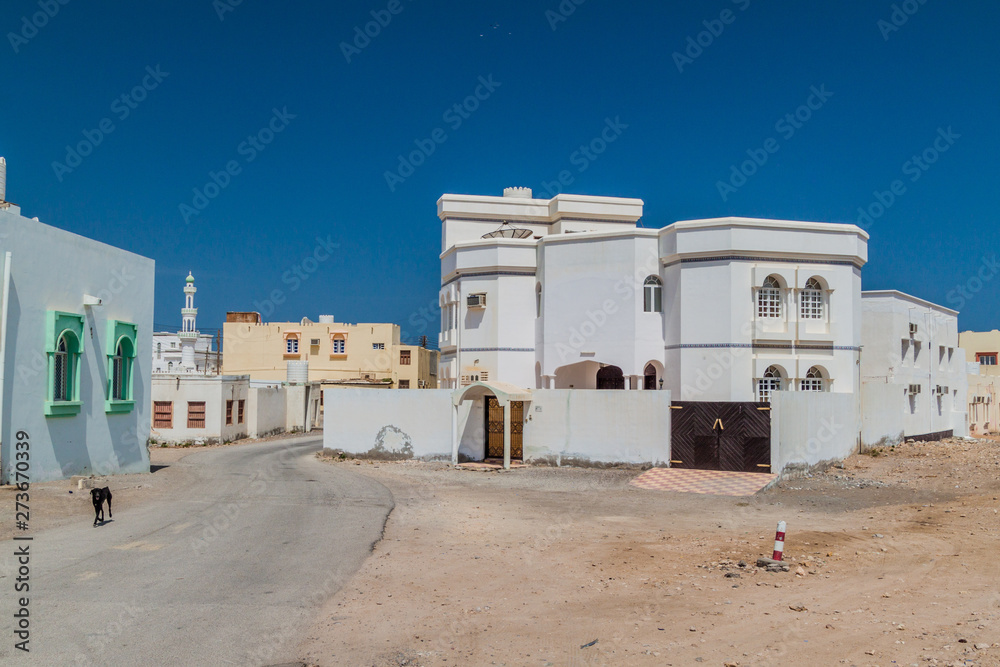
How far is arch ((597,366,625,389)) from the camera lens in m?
29.4

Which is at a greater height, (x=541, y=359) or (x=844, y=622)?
(x=541, y=359)

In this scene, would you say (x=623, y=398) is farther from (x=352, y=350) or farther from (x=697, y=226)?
(x=352, y=350)

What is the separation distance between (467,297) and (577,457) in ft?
33.2

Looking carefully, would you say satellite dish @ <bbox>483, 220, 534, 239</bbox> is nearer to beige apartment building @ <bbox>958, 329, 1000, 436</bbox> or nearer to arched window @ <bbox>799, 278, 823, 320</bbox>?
arched window @ <bbox>799, 278, 823, 320</bbox>

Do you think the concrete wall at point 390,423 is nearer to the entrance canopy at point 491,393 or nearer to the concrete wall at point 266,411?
the entrance canopy at point 491,393

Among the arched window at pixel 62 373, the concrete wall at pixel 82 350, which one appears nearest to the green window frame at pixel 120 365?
the concrete wall at pixel 82 350

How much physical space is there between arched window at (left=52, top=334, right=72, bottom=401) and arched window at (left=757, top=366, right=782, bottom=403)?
1964 centimetres

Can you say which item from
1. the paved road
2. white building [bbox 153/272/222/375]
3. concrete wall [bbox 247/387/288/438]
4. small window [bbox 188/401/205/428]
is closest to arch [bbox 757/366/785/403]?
the paved road

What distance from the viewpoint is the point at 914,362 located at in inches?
1334

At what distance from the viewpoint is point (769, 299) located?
2584 cm

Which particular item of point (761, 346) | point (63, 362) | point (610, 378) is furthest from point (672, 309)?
point (63, 362)

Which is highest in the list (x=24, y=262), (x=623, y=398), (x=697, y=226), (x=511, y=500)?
(x=697, y=226)

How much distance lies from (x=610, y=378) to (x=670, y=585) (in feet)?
66.6

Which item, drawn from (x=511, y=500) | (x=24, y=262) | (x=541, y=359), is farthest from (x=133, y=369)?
(x=541, y=359)
